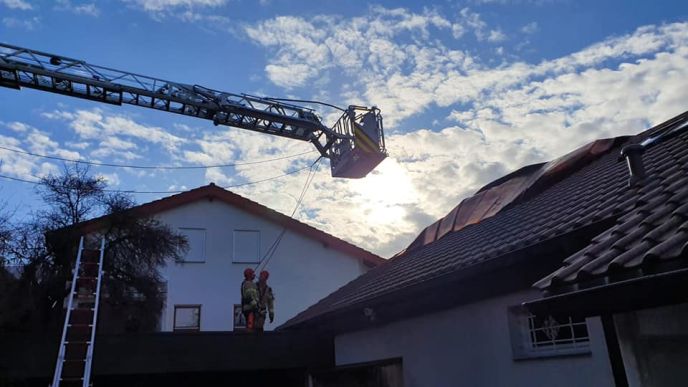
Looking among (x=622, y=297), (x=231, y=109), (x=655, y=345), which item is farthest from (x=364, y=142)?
(x=622, y=297)

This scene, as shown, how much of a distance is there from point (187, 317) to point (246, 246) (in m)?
3.14

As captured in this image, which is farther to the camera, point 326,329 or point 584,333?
point 326,329

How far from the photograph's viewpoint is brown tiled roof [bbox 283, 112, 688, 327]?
17.1 ft

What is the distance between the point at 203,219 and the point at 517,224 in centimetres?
1429

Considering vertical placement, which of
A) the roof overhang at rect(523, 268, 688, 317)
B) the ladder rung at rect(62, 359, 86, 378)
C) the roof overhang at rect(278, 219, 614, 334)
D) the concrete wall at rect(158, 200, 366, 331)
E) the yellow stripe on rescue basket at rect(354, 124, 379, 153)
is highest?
the yellow stripe on rescue basket at rect(354, 124, 379, 153)

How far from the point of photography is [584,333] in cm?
523

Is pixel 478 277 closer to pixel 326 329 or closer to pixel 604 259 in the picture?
pixel 604 259

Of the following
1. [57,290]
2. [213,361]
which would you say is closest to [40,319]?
[57,290]

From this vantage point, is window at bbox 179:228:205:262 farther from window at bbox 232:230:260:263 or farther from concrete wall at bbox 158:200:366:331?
window at bbox 232:230:260:263

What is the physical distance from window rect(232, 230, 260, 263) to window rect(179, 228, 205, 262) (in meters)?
1.12

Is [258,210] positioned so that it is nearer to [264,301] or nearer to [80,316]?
[264,301]

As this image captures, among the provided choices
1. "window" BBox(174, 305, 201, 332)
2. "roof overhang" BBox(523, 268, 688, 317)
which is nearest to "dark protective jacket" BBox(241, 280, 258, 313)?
"window" BBox(174, 305, 201, 332)

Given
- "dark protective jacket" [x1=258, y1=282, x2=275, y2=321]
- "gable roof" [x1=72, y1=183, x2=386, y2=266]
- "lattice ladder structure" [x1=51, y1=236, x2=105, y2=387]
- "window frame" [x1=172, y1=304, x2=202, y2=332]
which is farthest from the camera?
"gable roof" [x1=72, y1=183, x2=386, y2=266]

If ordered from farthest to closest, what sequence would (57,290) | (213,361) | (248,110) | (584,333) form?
(248,110) < (57,290) < (213,361) < (584,333)
